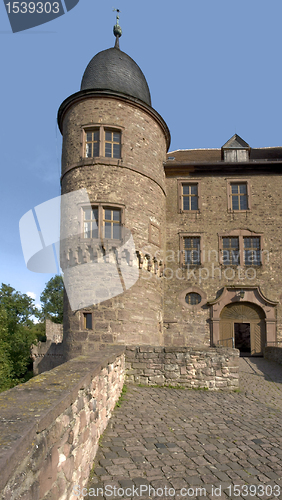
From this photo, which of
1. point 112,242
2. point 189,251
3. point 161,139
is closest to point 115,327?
point 112,242

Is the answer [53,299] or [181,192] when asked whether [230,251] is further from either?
[53,299]

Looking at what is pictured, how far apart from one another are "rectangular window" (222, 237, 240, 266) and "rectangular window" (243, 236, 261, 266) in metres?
0.43

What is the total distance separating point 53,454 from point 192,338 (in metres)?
15.4

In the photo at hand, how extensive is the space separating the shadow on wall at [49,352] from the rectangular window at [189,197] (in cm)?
1113

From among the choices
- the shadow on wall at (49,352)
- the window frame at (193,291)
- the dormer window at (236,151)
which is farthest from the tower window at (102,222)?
the shadow on wall at (49,352)

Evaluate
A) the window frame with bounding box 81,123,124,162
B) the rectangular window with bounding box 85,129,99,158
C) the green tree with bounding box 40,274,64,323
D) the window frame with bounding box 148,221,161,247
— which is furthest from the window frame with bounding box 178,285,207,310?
the green tree with bounding box 40,274,64,323

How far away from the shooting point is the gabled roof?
1995cm

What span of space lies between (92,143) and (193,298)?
8.92 m

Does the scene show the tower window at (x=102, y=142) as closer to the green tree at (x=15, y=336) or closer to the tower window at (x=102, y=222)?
the tower window at (x=102, y=222)

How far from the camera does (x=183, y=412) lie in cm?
720

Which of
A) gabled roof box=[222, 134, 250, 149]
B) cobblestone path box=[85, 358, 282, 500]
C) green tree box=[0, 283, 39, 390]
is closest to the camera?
cobblestone path box=[85, 358, 282, 500]

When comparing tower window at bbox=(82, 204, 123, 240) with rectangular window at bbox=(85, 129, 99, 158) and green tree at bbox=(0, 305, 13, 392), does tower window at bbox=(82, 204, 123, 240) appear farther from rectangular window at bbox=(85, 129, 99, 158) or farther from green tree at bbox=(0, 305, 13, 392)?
green tree at bbox=(0, 305, 13, 392)

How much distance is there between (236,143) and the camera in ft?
66.2

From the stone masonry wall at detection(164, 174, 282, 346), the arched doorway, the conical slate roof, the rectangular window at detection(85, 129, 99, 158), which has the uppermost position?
the conical slate roof
